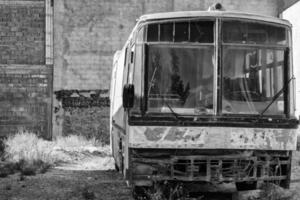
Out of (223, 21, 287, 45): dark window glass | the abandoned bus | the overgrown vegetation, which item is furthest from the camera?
the overgrown vegetation

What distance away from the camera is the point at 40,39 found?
22688 mm

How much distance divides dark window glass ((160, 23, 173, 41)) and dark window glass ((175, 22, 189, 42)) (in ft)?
0.29

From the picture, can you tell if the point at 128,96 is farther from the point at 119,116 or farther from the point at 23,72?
the point at 23,72

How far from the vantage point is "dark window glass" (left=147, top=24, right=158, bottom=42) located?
7289 mm

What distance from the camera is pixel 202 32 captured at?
291 inches

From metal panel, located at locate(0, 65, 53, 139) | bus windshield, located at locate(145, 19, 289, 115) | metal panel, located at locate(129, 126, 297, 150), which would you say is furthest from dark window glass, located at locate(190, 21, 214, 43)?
metal panel, located at locate(0, 65, 53, 139)

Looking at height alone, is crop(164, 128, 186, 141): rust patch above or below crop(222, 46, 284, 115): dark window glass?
below

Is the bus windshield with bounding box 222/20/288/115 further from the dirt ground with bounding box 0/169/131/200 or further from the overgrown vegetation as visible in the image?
the overgrown vegetation

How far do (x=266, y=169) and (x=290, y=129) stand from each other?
68cm

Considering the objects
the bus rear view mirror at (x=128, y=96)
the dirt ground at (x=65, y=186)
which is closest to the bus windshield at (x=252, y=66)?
the bus rear view mirror at (x=128, y=96)

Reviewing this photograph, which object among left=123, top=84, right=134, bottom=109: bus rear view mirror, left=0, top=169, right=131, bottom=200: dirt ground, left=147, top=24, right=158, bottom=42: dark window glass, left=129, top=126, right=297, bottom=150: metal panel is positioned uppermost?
left=147, top=24, right=158, bottom=42: dark window glass

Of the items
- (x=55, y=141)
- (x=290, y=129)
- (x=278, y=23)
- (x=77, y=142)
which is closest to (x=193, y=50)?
(x=278, y=23)

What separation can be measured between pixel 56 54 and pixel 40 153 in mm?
8566

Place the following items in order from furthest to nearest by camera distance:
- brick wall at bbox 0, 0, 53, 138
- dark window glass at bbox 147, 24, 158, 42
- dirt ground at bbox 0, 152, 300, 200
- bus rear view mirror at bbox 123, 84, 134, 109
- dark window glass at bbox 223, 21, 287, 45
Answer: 1. brick wall at bbox 0, 0, 53, 138
2. dirt ground at bbox 0, 152, 300, 200
3. dark window glass at bbox 223, 21, 287, 45
4. dark window glass at bbox 147, 24, 158, 42
5. bus rear view mirror at bbox 123, 84, 134, 109
